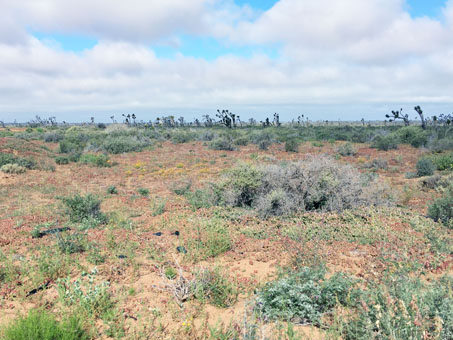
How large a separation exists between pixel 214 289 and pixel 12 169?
54.1 feet

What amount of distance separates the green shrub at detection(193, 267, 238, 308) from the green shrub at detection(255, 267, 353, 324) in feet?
1.57

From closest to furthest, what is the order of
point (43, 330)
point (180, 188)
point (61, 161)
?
point (43, 330) → point (180, 188) → point (61, 161)

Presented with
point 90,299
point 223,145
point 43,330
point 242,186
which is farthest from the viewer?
point 223,145

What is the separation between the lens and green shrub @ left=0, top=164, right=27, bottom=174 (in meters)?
16.0

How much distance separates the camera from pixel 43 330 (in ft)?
11.0

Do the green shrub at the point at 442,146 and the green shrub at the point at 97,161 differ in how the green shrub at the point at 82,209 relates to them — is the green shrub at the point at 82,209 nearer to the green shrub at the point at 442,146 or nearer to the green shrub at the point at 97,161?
the green shrub at the point at 97,161

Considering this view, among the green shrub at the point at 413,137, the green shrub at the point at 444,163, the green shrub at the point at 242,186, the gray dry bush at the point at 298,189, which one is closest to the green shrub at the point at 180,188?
the gray dry bush at the point at 298,189

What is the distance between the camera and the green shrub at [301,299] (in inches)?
153

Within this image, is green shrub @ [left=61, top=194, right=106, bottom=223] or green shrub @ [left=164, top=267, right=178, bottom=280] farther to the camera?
green shrub @ [left=61, top=194, right=106, bottom=223]

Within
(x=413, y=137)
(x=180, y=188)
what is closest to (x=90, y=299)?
(x=180, y=188)

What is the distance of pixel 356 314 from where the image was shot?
3811 millimetres

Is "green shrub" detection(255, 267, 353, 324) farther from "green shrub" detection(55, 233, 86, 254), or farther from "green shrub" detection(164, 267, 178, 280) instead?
"green shrub" detection(55, 233, 86, 254)

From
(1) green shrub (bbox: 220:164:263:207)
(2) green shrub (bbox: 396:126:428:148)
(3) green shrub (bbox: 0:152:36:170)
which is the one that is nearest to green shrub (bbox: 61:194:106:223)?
(1) green shrub (bbox: 220:164:263:207)

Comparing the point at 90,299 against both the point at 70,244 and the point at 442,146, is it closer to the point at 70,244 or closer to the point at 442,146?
the point at 70,244
